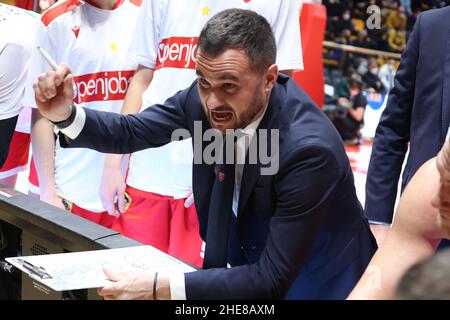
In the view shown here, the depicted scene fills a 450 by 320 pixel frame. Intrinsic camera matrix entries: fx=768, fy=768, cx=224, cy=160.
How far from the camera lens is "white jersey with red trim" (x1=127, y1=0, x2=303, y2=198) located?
9.19 ft

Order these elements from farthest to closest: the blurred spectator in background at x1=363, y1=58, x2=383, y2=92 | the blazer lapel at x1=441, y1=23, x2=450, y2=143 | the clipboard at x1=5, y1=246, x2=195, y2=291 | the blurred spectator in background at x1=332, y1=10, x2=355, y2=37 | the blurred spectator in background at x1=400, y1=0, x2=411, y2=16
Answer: the blurred spectator in background at x1=400, y1=0, x2=411, y2=16 < the blurred spectator in background at x1=332, y1=10, x2=355, y2=37 < the blurred spectator in background at x1=363, y1=58, x2=383, y2=92 < the blazer lapel at x1=441, y1=23, x2=450, y2=143 < the clipboard at x1=5, y1=246, x2=195, y2=291

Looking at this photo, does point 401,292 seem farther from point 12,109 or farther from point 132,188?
point 12,109

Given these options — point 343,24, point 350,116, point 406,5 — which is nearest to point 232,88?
point 350,116

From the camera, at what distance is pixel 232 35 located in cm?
199

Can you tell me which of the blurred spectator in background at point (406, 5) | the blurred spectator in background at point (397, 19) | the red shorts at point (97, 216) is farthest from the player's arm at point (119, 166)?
the blurred spectator in background at point (406, 5)

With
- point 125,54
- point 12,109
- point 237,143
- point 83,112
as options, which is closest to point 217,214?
point 237,143

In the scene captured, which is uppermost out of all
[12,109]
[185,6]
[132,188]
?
[185,6]

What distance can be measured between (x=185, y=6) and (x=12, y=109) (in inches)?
35.4

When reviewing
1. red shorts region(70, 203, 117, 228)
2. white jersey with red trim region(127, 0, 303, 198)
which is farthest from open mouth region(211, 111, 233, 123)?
red shorts region(70, 203, 117, 228)

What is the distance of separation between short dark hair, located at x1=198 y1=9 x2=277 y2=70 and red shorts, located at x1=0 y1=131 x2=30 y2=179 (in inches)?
68.7

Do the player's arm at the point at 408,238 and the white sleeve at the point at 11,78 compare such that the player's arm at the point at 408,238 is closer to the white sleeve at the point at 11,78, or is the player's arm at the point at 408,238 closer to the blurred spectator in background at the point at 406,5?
the white sleeve at the point at 11,78

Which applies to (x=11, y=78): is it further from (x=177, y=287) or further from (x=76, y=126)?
(x=177, y=287)

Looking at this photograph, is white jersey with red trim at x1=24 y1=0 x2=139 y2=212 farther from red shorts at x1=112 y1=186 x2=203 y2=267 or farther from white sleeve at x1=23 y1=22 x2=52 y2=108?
red shorts at x1=112 y1=186 x2=203 y2=267

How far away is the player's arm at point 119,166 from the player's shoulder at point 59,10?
0.39m
